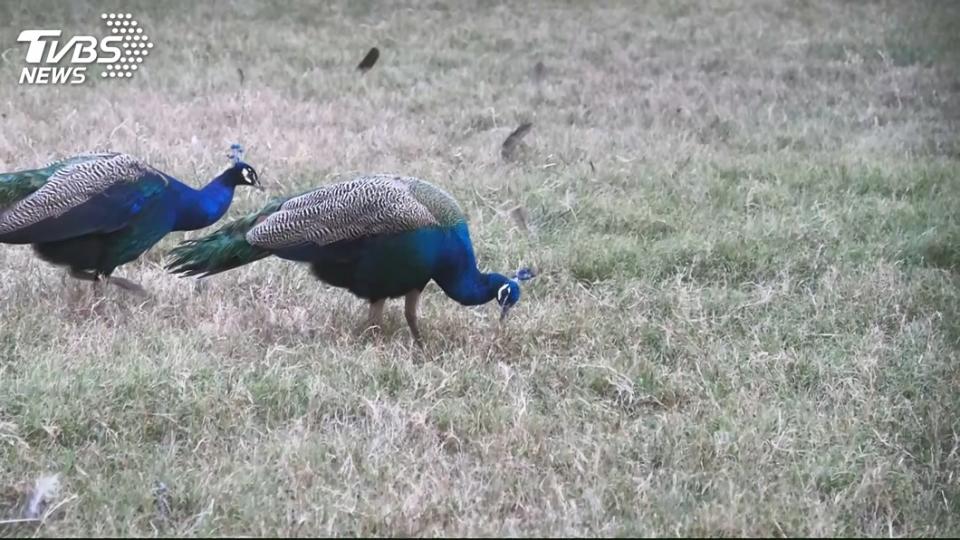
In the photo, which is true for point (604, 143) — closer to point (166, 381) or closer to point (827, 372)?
point (827, 372)

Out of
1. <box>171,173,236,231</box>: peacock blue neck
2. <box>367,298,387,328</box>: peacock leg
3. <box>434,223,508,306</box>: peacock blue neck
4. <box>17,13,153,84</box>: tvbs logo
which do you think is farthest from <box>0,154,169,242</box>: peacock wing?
<box>17,13,153,84</box>: tvbs logo

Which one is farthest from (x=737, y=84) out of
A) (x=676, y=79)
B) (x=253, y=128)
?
(x=253, y=128)

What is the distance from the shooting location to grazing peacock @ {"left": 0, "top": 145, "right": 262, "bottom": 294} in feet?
15.8

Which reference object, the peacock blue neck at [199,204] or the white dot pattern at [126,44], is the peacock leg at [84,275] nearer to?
the peacock blue neck at [199,204]

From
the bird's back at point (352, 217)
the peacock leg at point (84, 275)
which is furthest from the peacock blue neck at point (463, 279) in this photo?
the peacock leg at point (84, 275)

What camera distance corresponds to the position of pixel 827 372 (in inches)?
177

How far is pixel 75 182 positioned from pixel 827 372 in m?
3.35

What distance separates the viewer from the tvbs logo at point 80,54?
10.4m

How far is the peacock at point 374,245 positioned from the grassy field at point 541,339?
9.1 inches

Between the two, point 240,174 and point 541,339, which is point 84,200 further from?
point 541,339

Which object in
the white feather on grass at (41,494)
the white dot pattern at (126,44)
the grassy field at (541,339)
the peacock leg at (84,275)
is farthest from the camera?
the white dot pattern at (126,44)

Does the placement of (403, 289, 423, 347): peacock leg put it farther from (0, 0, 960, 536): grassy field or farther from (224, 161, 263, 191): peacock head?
(224, 161, 263, 191): peacock head

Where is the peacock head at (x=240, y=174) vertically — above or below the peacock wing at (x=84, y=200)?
below

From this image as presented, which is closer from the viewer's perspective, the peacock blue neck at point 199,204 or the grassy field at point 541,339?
the grassy field at point 541,339
